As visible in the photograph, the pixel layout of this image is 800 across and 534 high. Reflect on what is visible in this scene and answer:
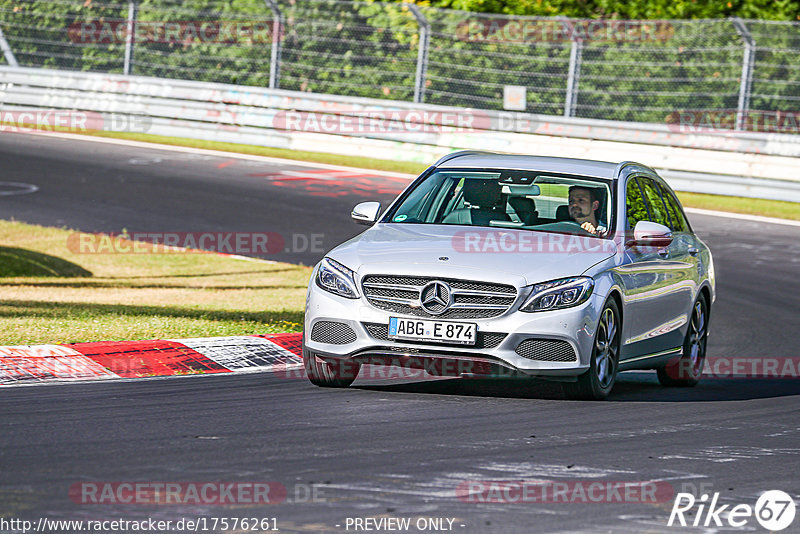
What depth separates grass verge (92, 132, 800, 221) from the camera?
Answer: 21797 millimetres

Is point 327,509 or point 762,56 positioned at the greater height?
point 762,56

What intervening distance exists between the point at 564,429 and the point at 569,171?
8.80ft

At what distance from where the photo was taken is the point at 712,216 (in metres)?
21.0

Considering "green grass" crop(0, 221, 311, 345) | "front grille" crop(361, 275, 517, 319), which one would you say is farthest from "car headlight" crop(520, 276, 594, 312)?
"green grass" crop(0, 221, 311, 345)

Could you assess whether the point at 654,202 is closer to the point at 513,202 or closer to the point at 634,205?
the point at 634,205

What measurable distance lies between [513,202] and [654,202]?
1.49 m

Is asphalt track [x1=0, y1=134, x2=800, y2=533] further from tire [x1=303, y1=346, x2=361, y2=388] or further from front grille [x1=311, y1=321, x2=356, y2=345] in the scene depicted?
front grille [x1=311, y1=321, x2=356, y2=345]

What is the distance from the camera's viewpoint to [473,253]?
8.82m

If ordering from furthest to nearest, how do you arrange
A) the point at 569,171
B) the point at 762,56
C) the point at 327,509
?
the point at 762,56
the point at 569,171
the point at 327,509

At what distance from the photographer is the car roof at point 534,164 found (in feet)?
32.8

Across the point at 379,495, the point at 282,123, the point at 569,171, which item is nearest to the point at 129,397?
the point at 379,495

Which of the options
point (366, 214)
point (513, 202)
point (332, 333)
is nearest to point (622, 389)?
point (513, 202)

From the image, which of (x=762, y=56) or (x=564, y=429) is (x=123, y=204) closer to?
(x=762, y=56)

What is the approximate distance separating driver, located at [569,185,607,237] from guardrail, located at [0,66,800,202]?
12.9 m
